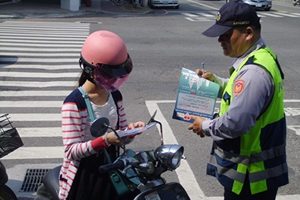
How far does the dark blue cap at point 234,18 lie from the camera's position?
9.50ft

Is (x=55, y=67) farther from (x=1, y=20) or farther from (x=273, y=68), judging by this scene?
(x=1, y=20)

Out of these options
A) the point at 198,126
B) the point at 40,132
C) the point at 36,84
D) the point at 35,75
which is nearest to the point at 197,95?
the point at 198,126

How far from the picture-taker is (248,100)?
275 cm

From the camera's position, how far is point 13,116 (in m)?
7.76

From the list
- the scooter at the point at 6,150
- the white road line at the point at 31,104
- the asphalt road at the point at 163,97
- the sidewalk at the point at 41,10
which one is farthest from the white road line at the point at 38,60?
the sidewalk at the point at 41,10

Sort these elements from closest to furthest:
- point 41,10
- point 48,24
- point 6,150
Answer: point 6,150 → point 48,24 → point 41,10

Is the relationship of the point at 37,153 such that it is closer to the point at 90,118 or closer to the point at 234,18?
the point at 90,118

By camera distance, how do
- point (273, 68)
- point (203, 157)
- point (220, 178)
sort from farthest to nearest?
point (203, 157)
point (220, 178)
point (273, 68)

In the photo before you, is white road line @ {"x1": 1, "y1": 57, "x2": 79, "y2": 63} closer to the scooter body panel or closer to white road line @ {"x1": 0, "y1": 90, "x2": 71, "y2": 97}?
white road line @ {"x1": 0, "y1": 90, "x2": 71, "y2": 97}

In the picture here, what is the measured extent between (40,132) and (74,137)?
446cm

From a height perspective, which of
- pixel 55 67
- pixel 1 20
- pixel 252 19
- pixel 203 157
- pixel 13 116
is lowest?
pixel 1 20

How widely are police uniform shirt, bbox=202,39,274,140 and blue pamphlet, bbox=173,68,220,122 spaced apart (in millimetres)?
349

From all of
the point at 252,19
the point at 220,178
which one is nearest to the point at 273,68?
the point at 252,19

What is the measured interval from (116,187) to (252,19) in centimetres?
126
